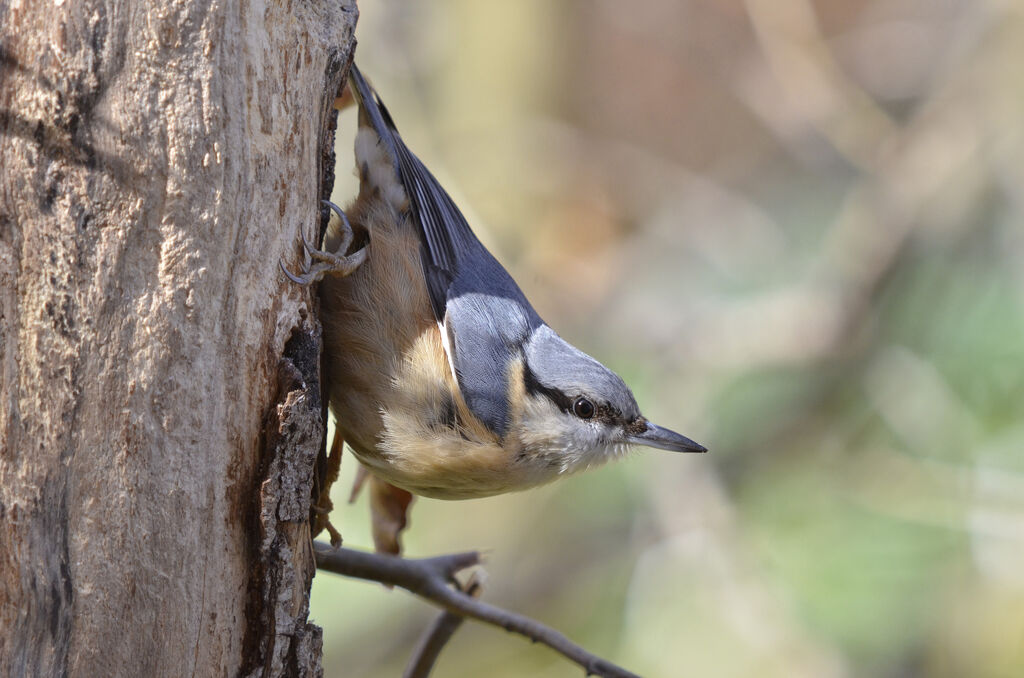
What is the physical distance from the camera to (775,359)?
4859 mm

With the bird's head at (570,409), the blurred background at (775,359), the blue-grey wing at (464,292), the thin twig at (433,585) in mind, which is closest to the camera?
the thin twig at (433,585)

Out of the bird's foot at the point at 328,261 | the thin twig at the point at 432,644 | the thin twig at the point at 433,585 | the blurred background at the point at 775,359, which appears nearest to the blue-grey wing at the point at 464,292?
the bird's foot at the point at 328,261

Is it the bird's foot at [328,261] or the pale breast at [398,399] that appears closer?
the bird's foot at [328,261]

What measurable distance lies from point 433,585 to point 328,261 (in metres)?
0.78

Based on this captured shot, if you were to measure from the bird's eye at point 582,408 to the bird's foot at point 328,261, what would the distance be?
2.11ft

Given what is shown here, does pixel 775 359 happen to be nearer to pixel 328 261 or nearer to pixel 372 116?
pixel 372 116

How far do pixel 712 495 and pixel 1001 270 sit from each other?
6.35 ft

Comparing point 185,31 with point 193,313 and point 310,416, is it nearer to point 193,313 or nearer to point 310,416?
point 193,313

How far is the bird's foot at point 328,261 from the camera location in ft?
5.29

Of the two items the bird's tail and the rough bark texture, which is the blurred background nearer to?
the bird's tail

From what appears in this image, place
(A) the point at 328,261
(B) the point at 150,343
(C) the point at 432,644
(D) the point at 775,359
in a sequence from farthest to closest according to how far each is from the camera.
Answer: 1. (D) the point at 775,359
2. (C) the point at 432,644
3. (A) the point at 328,261
4. (B) the point at 150,343

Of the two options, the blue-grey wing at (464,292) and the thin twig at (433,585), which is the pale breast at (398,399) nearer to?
the blue-grey wing at (464,292)

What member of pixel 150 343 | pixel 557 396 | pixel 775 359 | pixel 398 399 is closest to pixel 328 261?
pixel 398 399

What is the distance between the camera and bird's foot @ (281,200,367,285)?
1.61 metres
